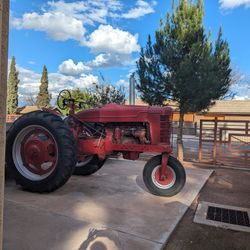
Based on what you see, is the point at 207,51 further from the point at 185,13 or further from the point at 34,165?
the point at 34,165

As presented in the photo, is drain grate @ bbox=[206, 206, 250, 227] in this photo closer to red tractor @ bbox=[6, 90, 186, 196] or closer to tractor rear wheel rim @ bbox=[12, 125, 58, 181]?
red tractor @ bbox=[6, 90, 186, 196]

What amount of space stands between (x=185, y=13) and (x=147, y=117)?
4515 millimetres

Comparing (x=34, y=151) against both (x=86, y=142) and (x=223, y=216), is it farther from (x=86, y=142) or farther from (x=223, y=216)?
(x=223, y=216)

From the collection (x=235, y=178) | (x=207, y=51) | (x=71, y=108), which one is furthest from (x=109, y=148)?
(x=207, y=51)

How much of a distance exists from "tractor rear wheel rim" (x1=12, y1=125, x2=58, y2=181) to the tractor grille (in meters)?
1.77

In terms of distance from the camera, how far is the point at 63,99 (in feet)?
17.4

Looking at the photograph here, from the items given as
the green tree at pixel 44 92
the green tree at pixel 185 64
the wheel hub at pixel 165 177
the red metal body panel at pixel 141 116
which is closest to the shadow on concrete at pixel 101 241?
the wheel hub at pixel 165 177

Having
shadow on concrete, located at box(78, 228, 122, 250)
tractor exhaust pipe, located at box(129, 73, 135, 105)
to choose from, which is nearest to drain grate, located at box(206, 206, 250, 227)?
shadow on concrete, located at box(78, 228, 122, 250)

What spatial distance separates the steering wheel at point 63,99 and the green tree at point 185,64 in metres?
3.36

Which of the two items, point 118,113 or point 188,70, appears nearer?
point 118,113

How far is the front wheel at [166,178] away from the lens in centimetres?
474

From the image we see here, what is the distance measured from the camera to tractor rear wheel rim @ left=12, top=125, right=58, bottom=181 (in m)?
4.71

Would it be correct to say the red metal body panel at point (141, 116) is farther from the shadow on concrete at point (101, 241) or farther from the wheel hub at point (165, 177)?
the shadow on concrete at point (101, 241)

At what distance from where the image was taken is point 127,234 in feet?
10.2
